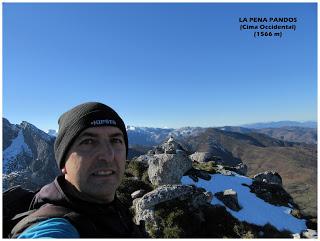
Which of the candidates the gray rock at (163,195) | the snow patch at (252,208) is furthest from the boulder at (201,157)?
the gray rock at (163,195)

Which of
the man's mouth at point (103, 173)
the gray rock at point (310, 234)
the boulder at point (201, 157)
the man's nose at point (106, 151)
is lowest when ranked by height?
the gray rock at point (310, 234)

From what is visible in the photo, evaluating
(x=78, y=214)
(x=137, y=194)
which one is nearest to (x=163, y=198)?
(x=137, y=194)

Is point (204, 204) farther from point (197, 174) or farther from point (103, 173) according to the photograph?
point (103, 173)

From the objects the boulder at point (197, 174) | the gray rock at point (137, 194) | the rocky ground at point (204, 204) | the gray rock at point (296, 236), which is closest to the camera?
the rocky ground at point (204, 204)

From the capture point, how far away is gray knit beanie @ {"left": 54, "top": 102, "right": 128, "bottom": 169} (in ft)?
12.8

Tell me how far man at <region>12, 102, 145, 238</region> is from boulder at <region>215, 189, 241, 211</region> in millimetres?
23380

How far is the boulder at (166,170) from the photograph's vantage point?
29047 mm

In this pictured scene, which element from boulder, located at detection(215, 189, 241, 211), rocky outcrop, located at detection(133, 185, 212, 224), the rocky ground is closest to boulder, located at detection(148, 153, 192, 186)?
the rocky ground

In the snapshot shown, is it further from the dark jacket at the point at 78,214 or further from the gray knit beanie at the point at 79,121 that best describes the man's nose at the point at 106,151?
the dark jacket at the point at 78,214

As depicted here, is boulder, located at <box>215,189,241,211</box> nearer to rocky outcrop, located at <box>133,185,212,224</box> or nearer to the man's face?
rocky outcrop, located at <box>133,185,212,224</box>

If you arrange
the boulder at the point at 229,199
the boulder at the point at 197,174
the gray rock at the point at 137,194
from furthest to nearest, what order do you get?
the boulder at the point at 197,174, the boulder at the point at 229,199, the gray rock at the point at 137,194

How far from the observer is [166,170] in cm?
2925

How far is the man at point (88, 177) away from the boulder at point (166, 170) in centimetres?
2493

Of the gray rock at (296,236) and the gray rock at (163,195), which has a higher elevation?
the gray rock at (163,195)
